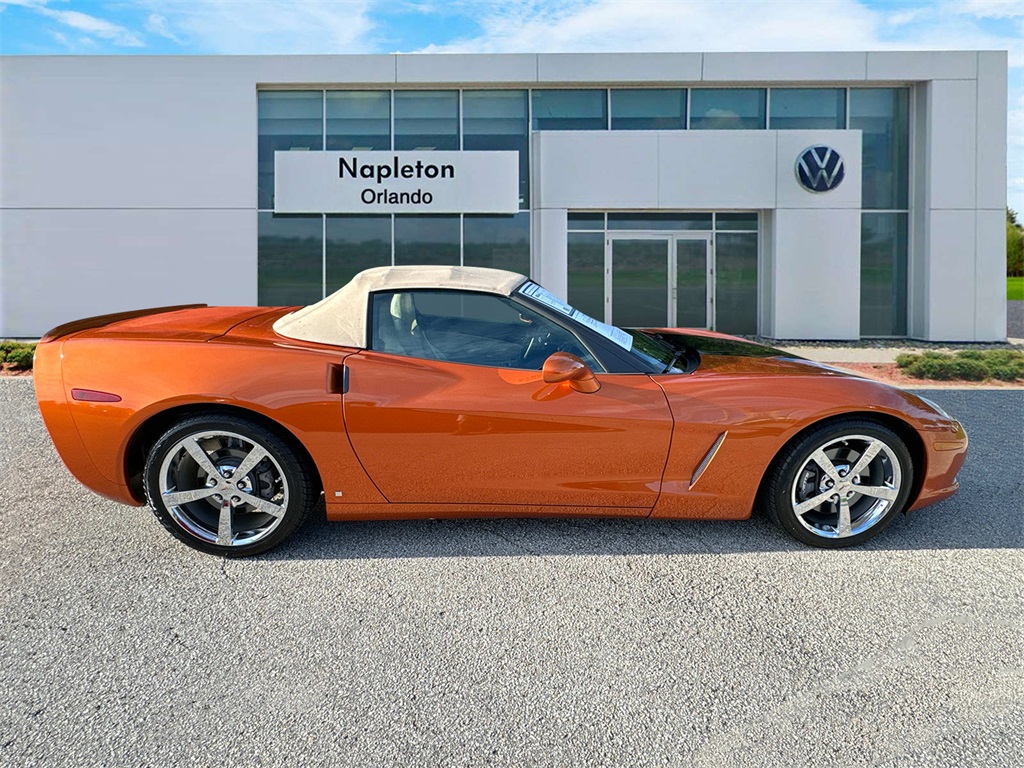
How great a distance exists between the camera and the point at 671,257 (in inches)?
639

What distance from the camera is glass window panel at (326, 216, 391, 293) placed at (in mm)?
15969

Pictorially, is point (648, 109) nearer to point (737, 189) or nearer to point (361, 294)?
point (737, 189)

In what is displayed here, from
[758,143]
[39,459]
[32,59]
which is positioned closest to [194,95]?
[32,59]

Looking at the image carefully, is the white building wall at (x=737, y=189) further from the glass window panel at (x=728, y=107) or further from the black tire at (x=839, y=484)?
the black tire at (x=839, y=484)

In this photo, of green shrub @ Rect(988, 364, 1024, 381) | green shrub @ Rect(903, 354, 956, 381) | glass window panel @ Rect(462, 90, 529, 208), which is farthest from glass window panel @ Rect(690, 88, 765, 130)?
green shrub @ Rect(988, 364, 1024, 381)

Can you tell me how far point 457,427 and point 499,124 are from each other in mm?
13684

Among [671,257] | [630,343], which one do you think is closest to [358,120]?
[671,257]

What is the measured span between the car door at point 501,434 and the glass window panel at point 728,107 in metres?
13.9

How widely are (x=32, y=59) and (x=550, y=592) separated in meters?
17.4

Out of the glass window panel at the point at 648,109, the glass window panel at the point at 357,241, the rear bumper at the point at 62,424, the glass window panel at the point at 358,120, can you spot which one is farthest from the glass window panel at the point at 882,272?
the rear bumper at the point at 62,424

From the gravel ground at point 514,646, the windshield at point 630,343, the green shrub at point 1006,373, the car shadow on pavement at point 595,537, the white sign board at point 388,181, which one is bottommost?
the gravel ground at point 514,646

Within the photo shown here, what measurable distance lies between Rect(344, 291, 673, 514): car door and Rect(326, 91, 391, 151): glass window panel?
13.5 m

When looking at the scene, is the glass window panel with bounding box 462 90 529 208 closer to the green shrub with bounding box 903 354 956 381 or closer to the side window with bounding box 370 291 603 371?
the green shrub with bounding box 903 354 956 381

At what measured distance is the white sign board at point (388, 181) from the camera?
1574cm
